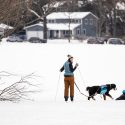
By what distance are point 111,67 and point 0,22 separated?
19.0 m

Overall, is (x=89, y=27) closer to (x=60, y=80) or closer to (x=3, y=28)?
(x=60, y=80)

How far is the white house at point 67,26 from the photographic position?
89938mm

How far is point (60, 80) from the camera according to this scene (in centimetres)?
2916

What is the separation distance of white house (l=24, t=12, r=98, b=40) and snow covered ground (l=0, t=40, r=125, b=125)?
48.6 metres

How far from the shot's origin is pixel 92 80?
3042 centimetres

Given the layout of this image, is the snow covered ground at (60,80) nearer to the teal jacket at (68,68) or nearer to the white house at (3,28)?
the teal jacket at (68,68)

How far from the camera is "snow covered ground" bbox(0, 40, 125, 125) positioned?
40.1 feet

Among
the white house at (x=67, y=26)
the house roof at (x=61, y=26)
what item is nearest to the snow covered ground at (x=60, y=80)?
the white house at (x=67, y=26)

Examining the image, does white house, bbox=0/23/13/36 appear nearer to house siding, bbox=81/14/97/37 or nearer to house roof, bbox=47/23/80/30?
house roof, bbox=47/23/80/30

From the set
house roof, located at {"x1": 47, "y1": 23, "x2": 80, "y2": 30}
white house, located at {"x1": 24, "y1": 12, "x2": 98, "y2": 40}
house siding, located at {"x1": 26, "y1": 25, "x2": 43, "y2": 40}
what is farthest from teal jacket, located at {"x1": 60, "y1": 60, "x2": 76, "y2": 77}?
house roof, located at {"x1": 47, "y1": 23, "x2": 80, "y2": 30}

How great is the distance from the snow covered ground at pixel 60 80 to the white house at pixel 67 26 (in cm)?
4861

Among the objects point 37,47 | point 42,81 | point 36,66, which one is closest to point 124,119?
point 42,81

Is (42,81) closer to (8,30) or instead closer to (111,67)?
(111,67)

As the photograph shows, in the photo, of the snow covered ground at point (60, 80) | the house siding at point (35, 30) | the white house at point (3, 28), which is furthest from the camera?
the house siding at point (35, 30)
